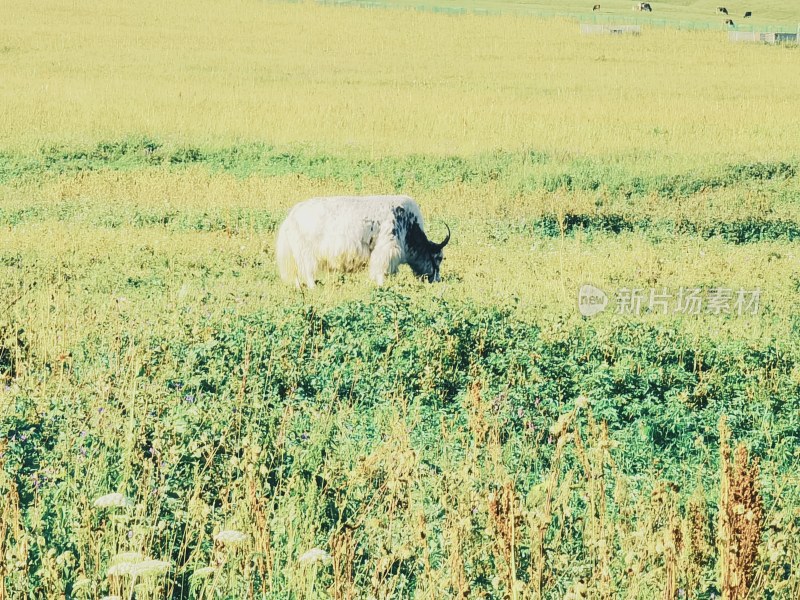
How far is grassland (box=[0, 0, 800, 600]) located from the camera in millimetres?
3982

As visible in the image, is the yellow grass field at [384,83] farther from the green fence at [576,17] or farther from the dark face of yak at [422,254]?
the dark face of yak at [422,254]

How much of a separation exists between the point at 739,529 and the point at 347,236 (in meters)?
7.54

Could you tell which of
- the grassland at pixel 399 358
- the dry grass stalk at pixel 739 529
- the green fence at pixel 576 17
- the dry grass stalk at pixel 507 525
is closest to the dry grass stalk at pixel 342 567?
the grassland at pixel 399 358

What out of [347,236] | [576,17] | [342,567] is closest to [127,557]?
[342,567]

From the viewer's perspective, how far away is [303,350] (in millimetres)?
7746

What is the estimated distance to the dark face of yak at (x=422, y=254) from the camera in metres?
10.8

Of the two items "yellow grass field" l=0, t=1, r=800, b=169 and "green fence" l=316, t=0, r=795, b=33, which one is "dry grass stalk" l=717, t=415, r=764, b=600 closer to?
"yellow grass field" l=0, t=1, r=800, b=169

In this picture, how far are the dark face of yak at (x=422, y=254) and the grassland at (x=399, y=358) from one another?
12.2 inches

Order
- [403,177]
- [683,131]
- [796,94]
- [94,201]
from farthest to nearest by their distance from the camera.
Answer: [796,94] → [683,131] → [403,177] → [94,201]

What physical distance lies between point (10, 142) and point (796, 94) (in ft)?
81.6

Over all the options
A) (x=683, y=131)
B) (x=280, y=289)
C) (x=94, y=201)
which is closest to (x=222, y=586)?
(x=280, y=289)

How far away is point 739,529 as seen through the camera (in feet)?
10.7

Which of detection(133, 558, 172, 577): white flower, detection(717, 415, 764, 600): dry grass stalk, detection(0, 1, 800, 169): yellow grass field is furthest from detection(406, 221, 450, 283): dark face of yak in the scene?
detection(0, 1, 800, 169): yellow grass field

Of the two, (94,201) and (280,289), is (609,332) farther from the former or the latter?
(94,201)
